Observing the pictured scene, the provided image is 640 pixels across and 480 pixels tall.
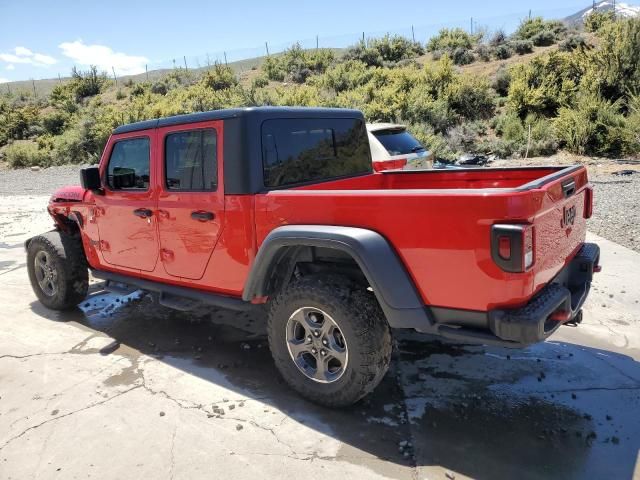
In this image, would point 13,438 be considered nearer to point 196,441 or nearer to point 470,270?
point 196,441

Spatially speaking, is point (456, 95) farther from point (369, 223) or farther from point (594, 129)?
point (369, 223)

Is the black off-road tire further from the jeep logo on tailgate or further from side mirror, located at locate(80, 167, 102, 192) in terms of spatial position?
side mirror, located at locate(80, 167, 102, 192)

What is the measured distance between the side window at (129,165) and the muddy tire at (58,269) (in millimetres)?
976

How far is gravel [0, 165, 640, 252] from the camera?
7.31m

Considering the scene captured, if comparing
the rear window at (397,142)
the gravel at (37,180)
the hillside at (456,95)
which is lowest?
the gravel at (37,180)

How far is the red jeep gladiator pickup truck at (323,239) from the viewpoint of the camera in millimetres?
2582

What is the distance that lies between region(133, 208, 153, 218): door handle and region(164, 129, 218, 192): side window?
0.99 ft

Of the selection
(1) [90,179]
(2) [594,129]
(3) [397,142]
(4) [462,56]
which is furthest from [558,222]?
(4) [462,56]

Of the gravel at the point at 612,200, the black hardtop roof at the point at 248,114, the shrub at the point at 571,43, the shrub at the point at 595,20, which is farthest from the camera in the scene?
the shrub at the point at 595,20

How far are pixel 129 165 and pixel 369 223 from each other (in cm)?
250

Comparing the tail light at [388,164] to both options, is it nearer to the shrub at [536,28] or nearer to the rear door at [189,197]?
the rear door at [189,197]

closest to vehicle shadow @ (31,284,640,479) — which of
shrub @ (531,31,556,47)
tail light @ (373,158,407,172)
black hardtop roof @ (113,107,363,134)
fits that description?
black hardtop roof @ (113,107,363,134)

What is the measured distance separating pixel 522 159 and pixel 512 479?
1435cm

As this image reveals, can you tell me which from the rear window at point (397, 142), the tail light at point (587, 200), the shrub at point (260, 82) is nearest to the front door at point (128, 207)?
the tail light at point (587, 200)
